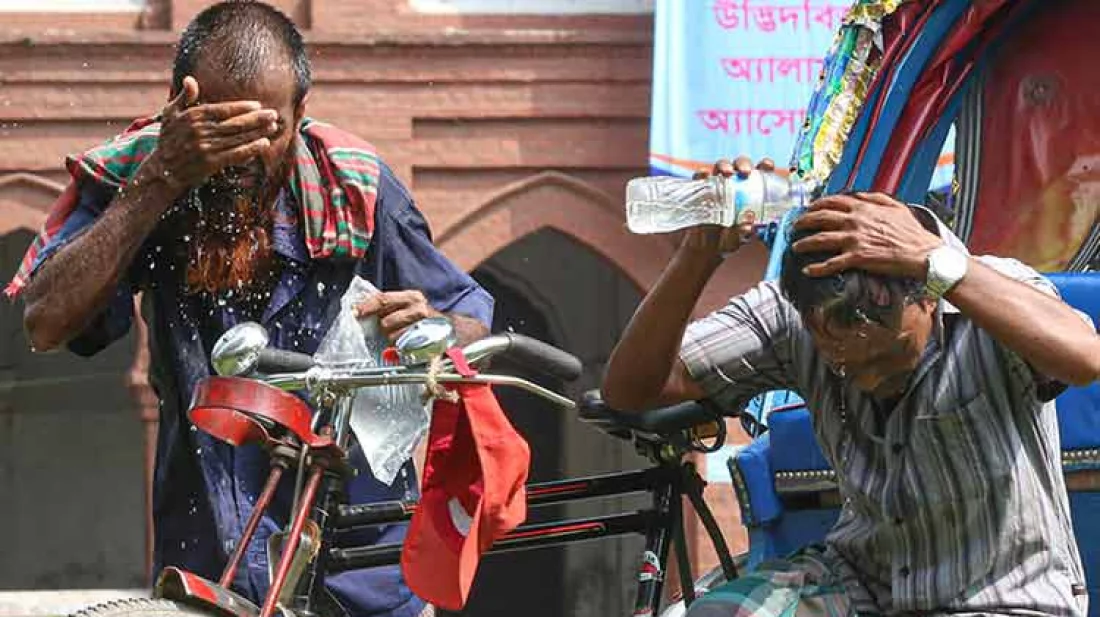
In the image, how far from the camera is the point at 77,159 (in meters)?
3.93

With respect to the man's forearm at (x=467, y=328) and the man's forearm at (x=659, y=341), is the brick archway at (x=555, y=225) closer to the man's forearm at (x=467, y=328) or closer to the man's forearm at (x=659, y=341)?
the man's forearm at (x=467, y=328)

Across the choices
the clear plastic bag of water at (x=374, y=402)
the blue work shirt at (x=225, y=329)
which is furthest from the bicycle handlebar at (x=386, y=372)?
the blue work shirt at (x=225, y=329)

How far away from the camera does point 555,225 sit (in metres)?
14.5

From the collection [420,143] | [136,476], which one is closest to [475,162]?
[420,143]

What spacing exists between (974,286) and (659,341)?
1.92ft

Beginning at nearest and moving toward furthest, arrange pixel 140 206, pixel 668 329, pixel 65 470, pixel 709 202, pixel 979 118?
pixel 709 202, pixel 668 329, pixel 140 206, pixel 979 118, pixel 65 470

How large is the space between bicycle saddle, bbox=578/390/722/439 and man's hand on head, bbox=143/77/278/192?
795 millimetres

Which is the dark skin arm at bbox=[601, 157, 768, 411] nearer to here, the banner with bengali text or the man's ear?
the man's ear

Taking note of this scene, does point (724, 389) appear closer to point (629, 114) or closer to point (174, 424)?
point (174, 424)

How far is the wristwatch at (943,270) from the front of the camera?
10.4 ft

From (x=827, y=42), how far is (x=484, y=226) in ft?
8.34

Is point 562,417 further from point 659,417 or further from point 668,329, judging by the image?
point 668,329

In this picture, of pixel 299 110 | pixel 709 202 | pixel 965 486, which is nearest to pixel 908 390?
pixel 965 486

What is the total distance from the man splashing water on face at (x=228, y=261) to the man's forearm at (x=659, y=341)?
0.33 metres
